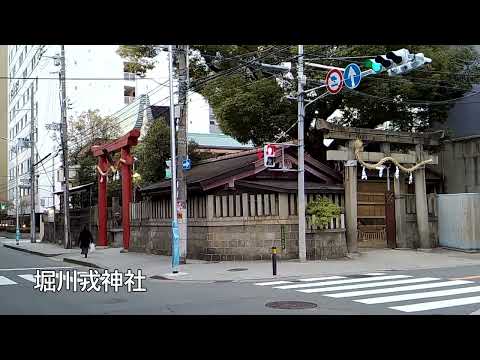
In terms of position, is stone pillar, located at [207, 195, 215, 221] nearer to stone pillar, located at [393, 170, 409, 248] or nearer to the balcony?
stone pillar, located at [393, 170, 409, 248]

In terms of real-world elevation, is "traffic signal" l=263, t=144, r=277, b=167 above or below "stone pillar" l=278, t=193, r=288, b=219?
above

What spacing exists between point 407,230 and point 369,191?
9.11 feet

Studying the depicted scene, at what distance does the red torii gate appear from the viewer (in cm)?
2855

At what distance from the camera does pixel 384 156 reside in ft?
81.3

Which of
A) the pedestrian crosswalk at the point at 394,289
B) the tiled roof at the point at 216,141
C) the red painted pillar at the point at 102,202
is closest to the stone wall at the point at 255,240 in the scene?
the pedestrian crosswalk at the point at 394,289

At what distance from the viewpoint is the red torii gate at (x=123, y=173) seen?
28.5 metres

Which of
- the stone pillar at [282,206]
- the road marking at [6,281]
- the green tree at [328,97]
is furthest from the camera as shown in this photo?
the green tree at [328,97]

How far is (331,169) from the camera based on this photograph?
78.7 feet

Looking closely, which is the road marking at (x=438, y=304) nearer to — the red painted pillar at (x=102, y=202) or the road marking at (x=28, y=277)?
the road marking at (x=28, y=277)

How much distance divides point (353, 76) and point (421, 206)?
34.4 feet

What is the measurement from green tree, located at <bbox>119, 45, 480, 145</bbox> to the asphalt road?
10.2 meters

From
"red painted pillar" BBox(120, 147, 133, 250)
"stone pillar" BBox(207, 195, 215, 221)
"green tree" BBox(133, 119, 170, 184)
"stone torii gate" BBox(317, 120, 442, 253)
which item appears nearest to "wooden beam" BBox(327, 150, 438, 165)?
"stone torii gate" BBox(317, 120, 442, 253)

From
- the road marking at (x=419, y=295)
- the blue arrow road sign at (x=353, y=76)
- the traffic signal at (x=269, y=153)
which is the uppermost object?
the blue arrow road sign at (x=353, y=76)

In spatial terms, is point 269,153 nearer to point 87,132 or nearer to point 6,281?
point 6,281
